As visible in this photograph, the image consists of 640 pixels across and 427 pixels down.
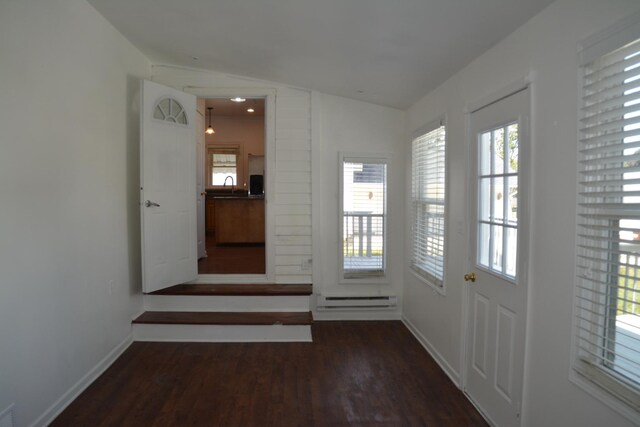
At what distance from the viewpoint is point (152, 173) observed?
3613 millimetres

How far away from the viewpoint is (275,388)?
282 centimetres

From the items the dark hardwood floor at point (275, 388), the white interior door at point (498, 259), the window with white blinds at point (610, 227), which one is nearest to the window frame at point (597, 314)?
the window with white blinds at point (610, 227)

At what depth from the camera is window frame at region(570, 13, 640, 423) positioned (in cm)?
138

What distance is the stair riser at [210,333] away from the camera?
366 centimetres

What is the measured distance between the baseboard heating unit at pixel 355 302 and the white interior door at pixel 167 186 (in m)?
1.52

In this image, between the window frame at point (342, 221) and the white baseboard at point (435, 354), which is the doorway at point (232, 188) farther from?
the white baseboard at point (435, 354)

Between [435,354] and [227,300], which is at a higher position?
[227,300]

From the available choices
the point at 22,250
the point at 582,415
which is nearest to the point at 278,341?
the point at 22,250

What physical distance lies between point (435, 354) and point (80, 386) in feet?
9.47

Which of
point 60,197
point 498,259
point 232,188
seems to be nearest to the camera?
point 498,259

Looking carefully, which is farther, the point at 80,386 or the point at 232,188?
the point at 232,188

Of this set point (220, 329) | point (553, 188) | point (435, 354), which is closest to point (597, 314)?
point (553, 188)

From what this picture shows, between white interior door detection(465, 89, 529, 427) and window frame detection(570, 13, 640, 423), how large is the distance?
0.38m

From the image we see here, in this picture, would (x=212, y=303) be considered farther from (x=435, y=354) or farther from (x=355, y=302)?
(x=435, y=354)
